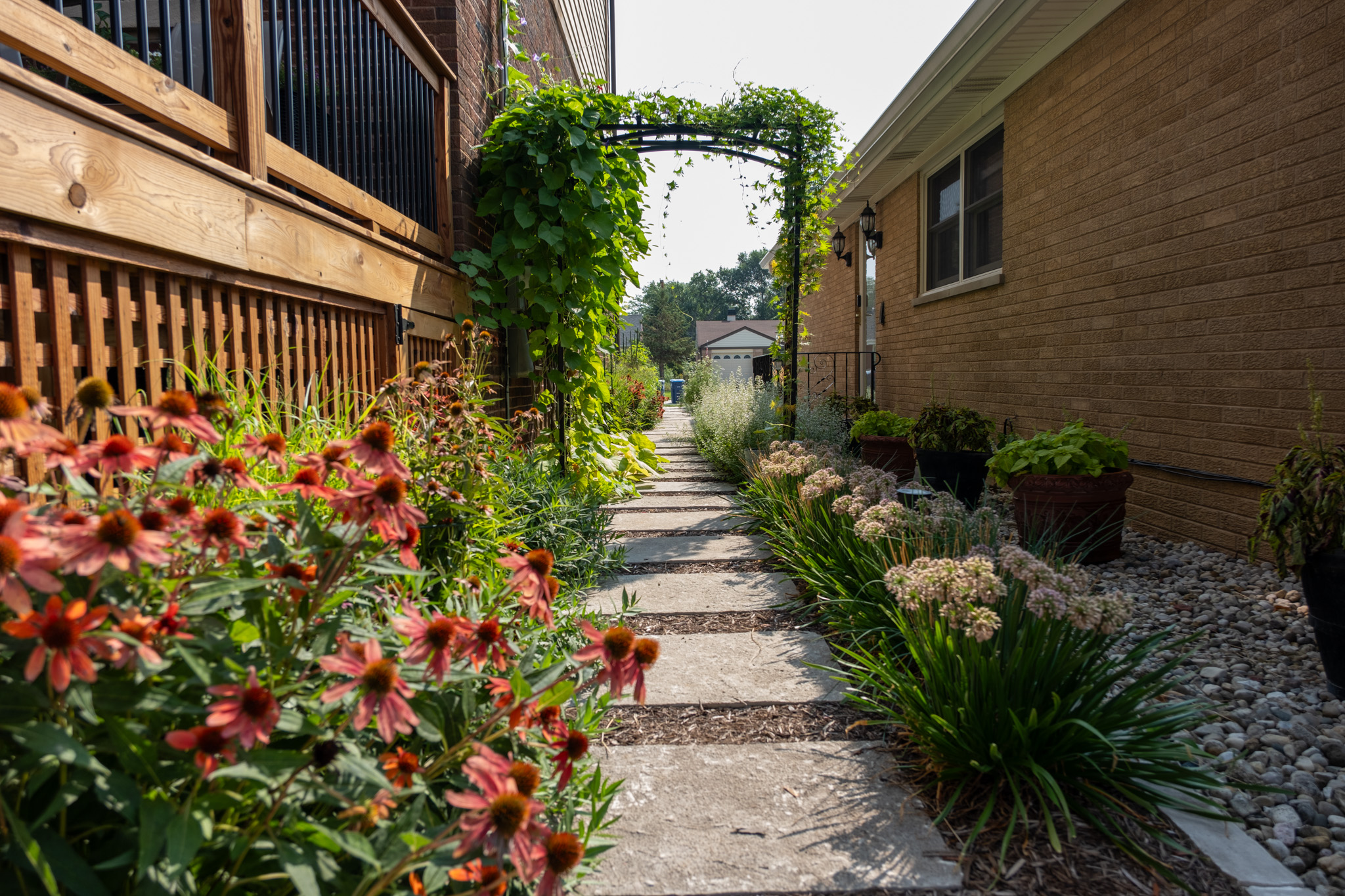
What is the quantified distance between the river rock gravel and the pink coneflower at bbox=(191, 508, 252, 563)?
6.18 ft

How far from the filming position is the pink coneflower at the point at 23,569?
23.9 inches

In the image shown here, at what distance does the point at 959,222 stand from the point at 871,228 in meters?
2.13

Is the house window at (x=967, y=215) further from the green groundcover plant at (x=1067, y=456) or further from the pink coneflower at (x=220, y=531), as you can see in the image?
the pink coneflower at (x=220, y=531)

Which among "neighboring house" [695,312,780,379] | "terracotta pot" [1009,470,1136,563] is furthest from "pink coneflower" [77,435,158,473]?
"neighboring house" [695,312,780,379]

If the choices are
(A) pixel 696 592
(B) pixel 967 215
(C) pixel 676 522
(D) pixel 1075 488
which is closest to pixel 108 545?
(A) pixel 696 592

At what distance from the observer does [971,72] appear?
206 inches

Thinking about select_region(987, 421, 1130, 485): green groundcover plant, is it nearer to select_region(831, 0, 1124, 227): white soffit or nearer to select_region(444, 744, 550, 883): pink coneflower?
select_region(831, 0, 1124, 227): white soffit

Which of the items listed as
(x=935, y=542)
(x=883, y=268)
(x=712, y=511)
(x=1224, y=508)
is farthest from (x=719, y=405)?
(x=935, y=542)

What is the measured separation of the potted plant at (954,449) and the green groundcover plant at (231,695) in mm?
3903

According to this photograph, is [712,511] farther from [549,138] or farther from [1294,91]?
[1294,91]

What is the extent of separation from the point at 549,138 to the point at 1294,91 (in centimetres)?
348

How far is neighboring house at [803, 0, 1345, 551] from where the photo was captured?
9.81 ft

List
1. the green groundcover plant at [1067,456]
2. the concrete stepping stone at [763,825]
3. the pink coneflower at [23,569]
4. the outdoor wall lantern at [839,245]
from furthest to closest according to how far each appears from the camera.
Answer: the outdoor wall lantern at [839,245] → the green groundcover plant at [1067,456] → the concrete stepping stone at [763,825] → the pink coneflower at [23,569]

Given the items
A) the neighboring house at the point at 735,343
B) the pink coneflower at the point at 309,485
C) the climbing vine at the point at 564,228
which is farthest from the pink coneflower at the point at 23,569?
the neighboring house at the point at 735,343
